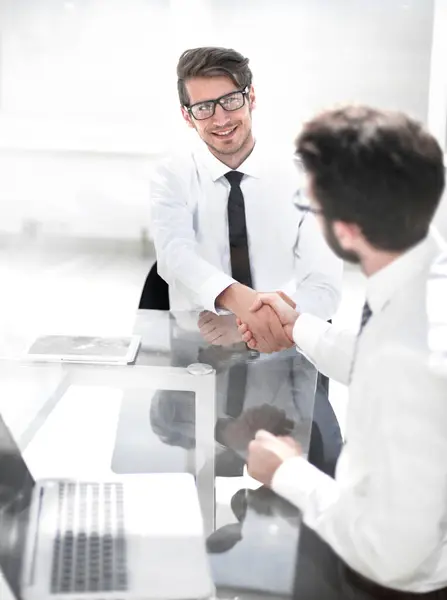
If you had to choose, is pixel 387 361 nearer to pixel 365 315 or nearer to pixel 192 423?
pixel 365 315

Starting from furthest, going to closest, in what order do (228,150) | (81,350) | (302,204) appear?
1. (81,350)
2. (228,150)
3. (302,204)

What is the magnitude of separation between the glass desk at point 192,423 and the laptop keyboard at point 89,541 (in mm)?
45

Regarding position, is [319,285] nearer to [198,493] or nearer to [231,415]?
[231,415]

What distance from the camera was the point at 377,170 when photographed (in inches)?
36.9

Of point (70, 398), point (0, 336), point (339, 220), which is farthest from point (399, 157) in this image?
point (0, 336)

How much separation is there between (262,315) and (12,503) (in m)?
0.58

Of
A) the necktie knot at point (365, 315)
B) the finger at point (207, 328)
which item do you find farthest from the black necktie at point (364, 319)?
the finger at point (207, 328)

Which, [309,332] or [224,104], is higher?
[224,104]

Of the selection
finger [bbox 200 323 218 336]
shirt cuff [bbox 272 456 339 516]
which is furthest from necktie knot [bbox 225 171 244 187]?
shirt cuff [bbox 272 456 339 516]

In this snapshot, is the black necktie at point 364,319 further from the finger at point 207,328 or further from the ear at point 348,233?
the finger at point 207,328

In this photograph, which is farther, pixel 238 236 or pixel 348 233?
pixel 238 236

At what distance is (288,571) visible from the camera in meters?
1.08

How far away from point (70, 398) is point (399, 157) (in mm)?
868

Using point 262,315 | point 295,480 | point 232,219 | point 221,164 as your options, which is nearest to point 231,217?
point 232,219
